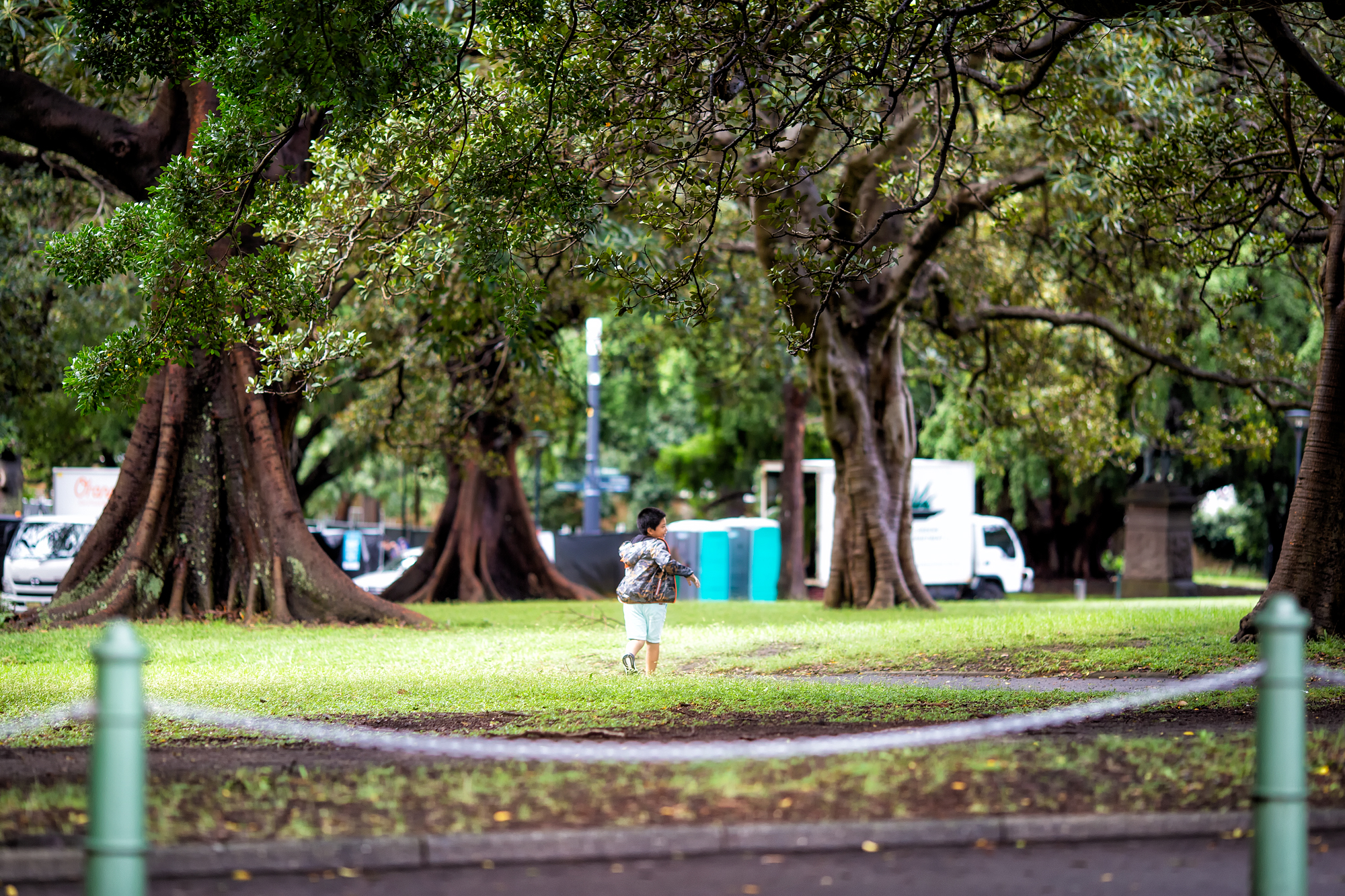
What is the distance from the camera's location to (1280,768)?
4.55 meters

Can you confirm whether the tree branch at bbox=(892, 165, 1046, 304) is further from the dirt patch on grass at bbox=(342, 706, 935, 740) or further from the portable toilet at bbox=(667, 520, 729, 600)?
the dirt patch on grass at bbox=(342, 706, 935, 740)

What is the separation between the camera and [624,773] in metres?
6.03

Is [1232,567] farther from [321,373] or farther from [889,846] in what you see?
[889,846]

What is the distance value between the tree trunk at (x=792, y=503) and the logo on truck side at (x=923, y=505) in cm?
272

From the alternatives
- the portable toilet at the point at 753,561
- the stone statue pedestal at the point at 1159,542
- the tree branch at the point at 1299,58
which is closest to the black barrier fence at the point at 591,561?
the portable toilet at the point at 753,561

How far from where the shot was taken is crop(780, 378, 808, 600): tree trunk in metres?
28.9

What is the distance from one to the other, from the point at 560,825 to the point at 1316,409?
9.51 metres

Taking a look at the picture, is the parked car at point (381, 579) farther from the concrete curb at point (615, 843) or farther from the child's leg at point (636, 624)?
the concrete curb at point (615, 843)

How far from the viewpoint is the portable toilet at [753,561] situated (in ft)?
94.2

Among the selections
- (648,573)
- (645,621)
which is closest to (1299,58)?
(648,573)

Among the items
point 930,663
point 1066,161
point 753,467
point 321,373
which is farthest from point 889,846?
point 753,467

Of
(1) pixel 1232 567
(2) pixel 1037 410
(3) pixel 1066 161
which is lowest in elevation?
(1) pixel 1232 567

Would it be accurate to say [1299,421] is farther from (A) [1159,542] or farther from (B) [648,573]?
(B) [648,573]

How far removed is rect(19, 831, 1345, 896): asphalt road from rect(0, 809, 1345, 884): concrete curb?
0.05 m
